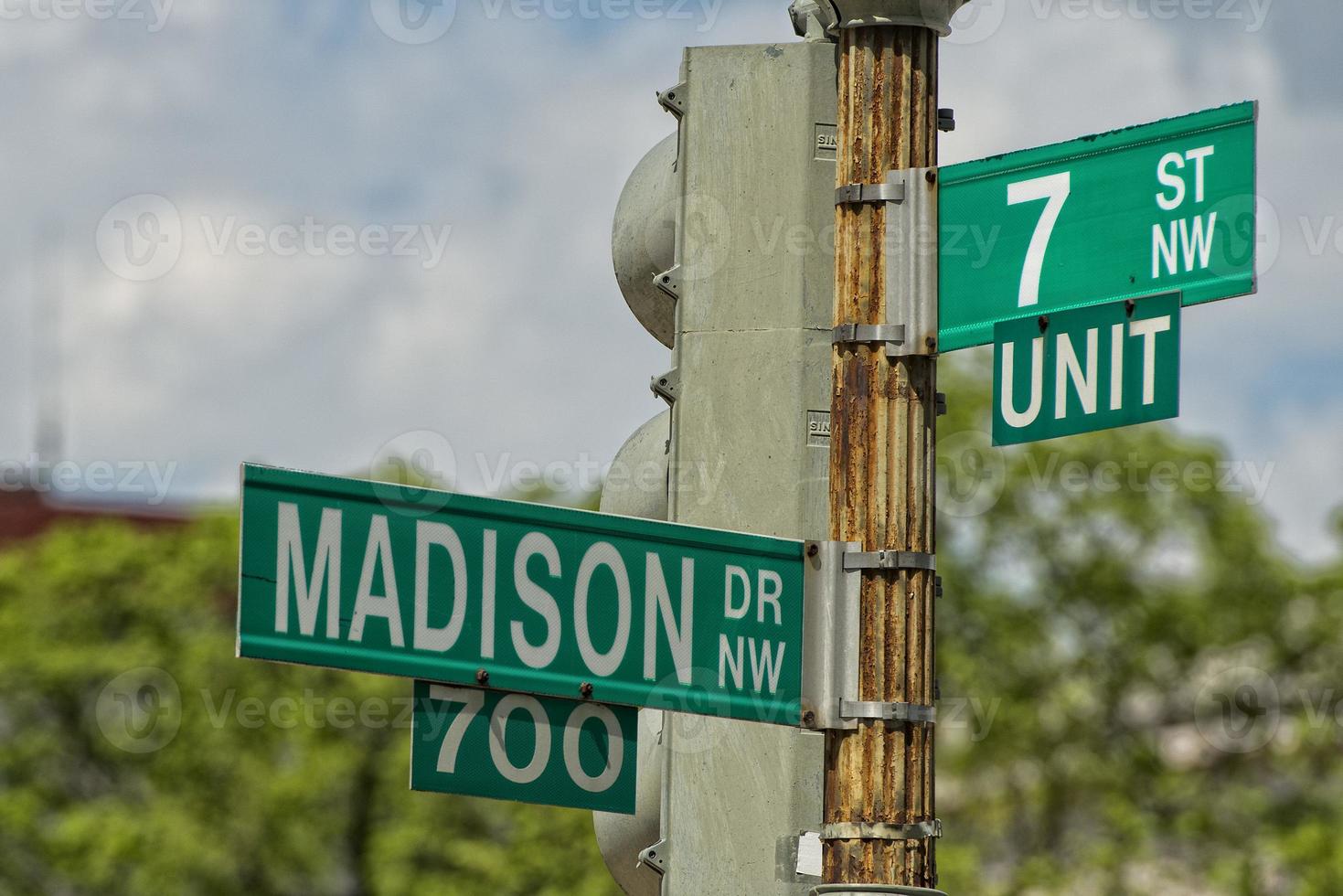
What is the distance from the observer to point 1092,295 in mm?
5223

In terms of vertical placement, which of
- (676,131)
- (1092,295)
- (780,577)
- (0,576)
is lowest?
(780,577)

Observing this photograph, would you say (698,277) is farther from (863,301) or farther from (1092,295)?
(1092,295)

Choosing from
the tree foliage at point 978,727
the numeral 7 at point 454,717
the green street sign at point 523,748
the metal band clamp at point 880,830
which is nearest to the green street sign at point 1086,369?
the metal band clamp at point 880,830

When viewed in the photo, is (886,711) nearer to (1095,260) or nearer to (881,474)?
(881,474)

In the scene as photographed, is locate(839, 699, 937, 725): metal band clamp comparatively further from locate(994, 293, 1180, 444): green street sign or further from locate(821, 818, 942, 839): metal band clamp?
locate(994, 293, 1180, 444): green street sign

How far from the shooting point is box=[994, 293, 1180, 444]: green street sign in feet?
16.7

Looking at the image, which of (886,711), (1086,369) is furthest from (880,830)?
(1086,369)

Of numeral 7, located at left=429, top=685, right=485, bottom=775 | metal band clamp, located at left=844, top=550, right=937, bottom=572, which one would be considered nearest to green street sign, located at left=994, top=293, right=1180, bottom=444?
metal band clamp, located at left=844, top=550, right=937, bottom=572

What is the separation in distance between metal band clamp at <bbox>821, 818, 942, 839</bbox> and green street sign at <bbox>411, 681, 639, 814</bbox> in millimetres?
505

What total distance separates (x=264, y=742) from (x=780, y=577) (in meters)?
28.0

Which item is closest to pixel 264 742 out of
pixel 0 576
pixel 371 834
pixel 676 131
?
pixel 371 834

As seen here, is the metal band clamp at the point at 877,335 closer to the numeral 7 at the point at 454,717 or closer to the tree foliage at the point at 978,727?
the numeral 7 at the point at 454,717

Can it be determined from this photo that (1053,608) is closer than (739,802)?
No

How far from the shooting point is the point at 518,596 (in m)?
5.09
